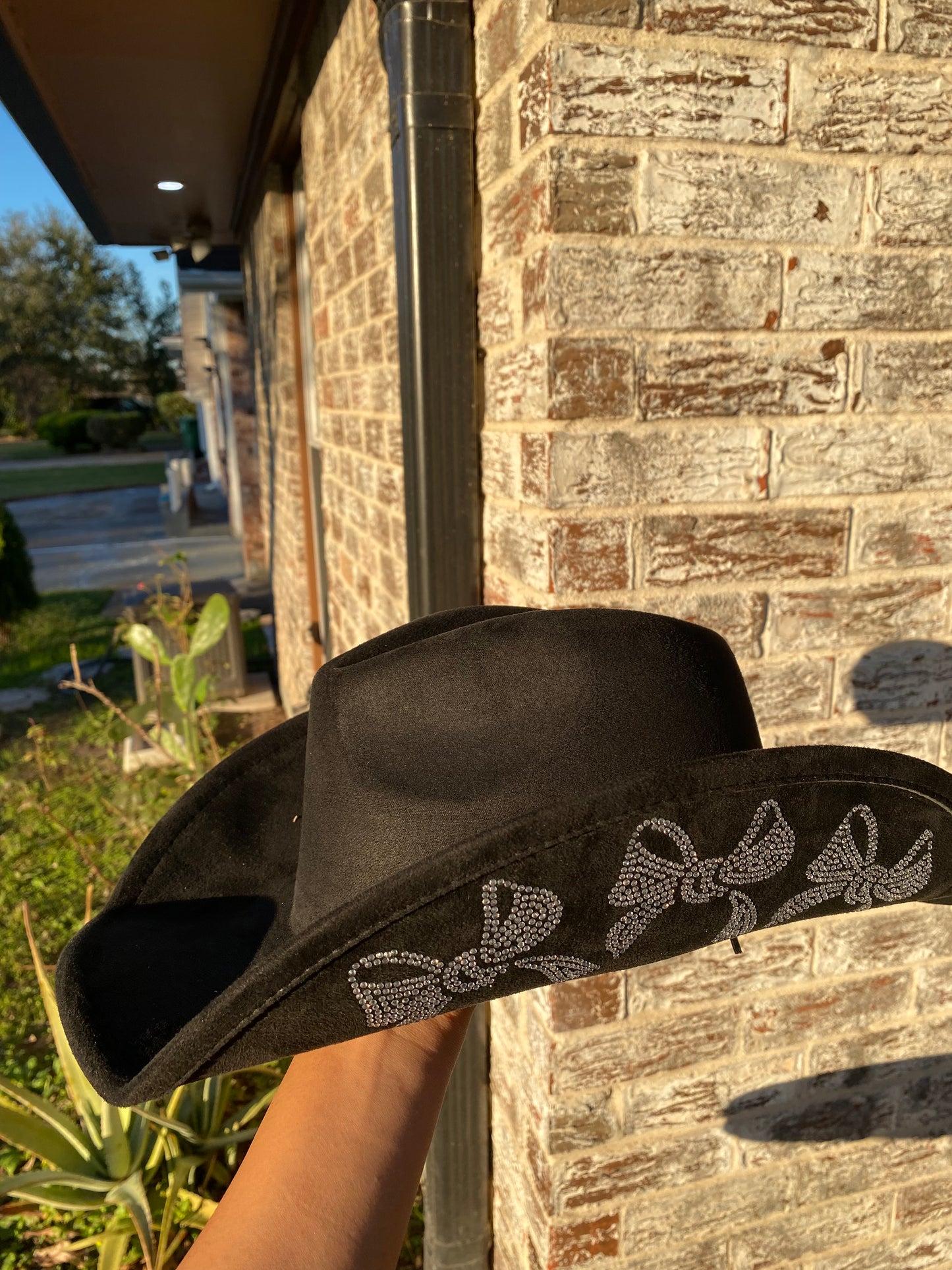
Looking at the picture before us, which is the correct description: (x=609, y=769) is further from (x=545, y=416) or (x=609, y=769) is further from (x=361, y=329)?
(x=361, y=329)

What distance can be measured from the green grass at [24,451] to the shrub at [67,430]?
20.9 inches

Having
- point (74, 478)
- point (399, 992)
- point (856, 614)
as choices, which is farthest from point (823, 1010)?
point (74, 478)

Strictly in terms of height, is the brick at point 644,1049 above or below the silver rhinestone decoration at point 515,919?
below

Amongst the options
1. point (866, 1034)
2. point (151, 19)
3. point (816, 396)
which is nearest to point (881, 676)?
point (816, 396)

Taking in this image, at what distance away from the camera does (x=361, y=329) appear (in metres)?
2.52

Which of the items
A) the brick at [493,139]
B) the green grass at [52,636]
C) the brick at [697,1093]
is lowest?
the green grass at [52,636]

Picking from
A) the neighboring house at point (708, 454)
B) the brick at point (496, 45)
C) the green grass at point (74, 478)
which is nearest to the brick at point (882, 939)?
the neighboring house at point (708, 454)

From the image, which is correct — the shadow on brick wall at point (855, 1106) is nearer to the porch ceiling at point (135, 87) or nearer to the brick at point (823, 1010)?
the brick at point (823, 1010)

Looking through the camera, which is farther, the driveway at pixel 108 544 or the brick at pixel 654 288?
the driveway at pixel 108 544

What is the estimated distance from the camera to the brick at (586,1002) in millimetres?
1562

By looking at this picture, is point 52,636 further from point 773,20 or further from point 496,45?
point 773,20

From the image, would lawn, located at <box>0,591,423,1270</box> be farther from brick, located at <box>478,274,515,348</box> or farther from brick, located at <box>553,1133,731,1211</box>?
brick, located at <box>478,274,515,348</box>

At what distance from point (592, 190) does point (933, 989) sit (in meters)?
→ 1.64

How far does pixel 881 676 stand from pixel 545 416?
0.80 metres
